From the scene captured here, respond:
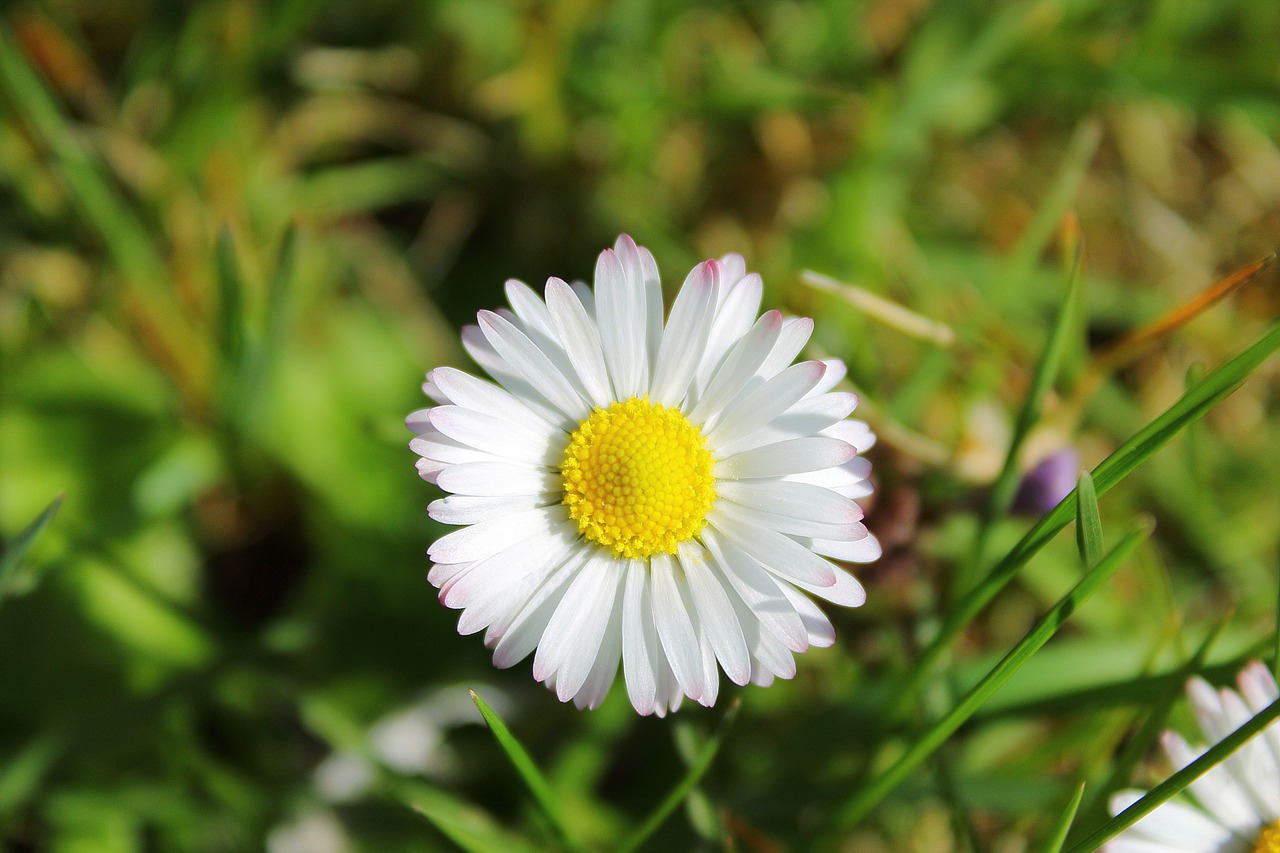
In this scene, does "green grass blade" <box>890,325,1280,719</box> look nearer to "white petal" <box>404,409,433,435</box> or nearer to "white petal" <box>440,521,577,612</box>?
"white petal" <box>440,521,577,612</box>

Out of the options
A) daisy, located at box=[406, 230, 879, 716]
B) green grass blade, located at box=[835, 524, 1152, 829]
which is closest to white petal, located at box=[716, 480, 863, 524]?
daisy, located at box=[406, 230, 879, 716]

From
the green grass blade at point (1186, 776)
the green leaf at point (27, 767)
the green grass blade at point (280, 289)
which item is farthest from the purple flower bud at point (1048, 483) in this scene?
the green leaf at point (27, 767)

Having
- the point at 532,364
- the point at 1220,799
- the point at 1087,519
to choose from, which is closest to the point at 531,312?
the point at 532,364

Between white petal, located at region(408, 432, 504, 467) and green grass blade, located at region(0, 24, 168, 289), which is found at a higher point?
green grass blade, located at region(0, 24, 168, 289)

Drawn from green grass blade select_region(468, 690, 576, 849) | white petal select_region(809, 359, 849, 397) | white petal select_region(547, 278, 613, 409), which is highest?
white petal select_region(547, 278, 613, 409)

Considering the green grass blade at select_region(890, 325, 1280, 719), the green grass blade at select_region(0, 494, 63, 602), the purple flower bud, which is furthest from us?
the purple flower bud

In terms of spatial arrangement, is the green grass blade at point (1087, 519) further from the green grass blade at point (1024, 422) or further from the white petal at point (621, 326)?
the white petal at point (621, 326)

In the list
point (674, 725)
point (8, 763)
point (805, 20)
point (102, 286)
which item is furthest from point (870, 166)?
point (8, 763)
